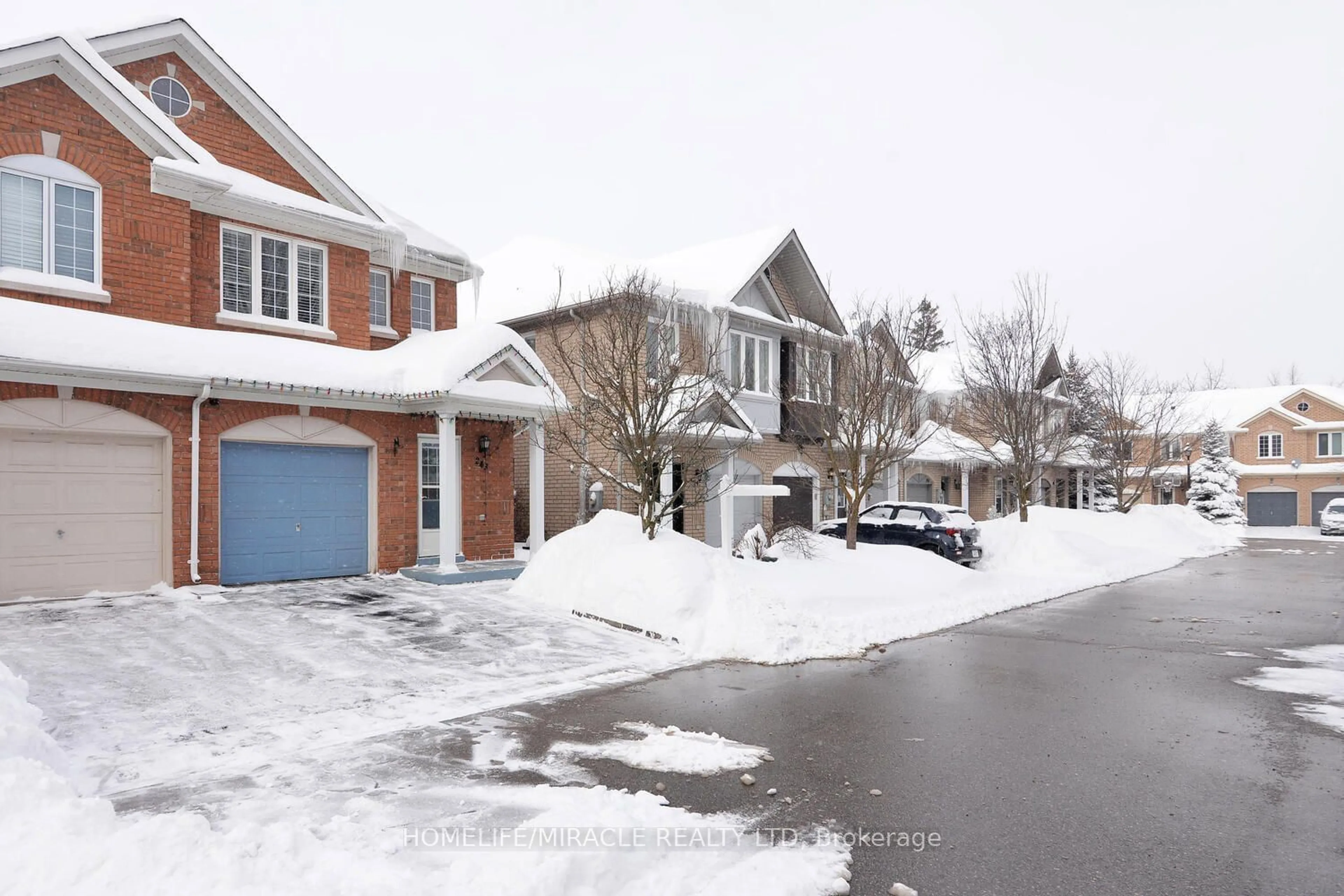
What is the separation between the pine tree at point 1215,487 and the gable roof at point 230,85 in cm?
4349

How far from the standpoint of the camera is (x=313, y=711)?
6.57m

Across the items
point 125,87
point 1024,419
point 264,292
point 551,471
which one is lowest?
point 551,471

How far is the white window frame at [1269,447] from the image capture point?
46406mm

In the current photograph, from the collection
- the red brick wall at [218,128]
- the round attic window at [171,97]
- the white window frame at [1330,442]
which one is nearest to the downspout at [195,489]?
the red brick wall at [218,128]

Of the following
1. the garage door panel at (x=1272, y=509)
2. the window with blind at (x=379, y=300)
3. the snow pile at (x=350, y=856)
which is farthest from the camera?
the garage door panel at (x=1272, y=509)

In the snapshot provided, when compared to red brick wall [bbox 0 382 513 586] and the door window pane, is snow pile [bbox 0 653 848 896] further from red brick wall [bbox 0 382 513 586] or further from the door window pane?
the door window pane

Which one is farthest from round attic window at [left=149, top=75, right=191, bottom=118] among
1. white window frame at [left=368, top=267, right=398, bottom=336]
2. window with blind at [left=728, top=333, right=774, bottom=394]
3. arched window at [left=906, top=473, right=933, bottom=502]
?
arched window at [left=906, top=473, right=933, bottom=502]

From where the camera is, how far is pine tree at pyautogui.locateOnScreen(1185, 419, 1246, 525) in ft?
136

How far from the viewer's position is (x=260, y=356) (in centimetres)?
1191

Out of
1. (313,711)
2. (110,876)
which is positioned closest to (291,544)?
(313,711)

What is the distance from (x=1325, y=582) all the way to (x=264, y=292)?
21.8 metres

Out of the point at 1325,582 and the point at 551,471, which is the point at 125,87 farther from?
the point at 1325,582

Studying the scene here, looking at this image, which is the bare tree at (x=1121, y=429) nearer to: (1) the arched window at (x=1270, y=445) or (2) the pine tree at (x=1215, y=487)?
(2) the pine tree at (x=1215, y=487)

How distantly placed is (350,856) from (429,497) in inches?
443
